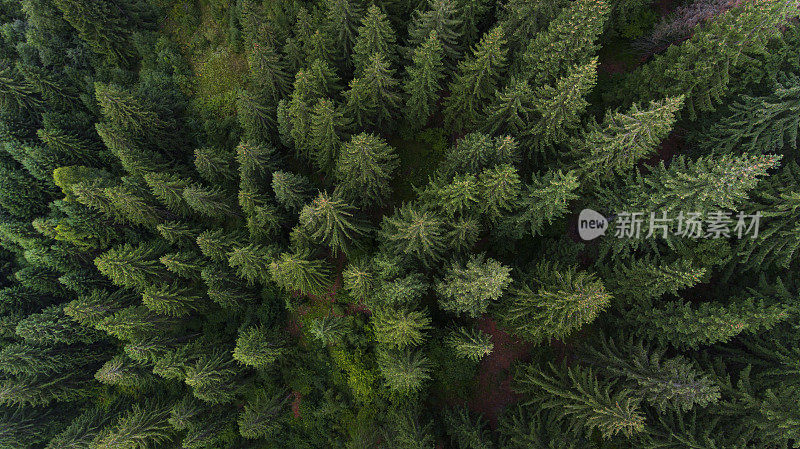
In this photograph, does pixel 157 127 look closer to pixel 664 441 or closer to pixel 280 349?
pixel 280 349

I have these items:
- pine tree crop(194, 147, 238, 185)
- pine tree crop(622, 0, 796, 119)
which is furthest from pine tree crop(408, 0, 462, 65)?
pine tree crop(194, 147, 238, 185)

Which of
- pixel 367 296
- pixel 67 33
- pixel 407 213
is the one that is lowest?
pixel 367 296

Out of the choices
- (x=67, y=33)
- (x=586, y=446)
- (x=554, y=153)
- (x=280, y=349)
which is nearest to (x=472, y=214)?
(x=554, y=153)

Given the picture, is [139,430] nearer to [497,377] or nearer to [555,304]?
[497,377]

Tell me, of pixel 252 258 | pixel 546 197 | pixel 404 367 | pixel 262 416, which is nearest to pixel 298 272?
pixel 252 258

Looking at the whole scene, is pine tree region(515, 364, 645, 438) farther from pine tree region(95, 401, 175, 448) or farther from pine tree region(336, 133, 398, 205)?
pine tree region(95, 401, 175, 448)

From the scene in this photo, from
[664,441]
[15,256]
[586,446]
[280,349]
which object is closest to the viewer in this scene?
[664,441]
